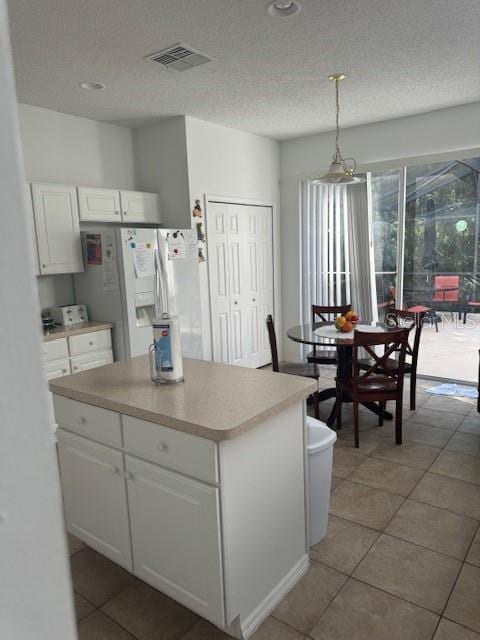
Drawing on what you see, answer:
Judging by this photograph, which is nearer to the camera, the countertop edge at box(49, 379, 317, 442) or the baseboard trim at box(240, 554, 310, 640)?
the countertop edge at box(49, 379, 317, 442)

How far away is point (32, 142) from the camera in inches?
157

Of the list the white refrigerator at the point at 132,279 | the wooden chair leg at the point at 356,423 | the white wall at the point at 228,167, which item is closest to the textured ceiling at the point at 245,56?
the white wall at the point at 228,167

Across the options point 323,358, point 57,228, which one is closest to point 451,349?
point 323,358

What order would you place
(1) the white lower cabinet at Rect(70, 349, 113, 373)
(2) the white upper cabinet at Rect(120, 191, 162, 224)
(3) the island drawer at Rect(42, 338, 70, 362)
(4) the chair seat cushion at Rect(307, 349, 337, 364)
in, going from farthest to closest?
(2) the white upper cabinet at Rect(120, 191, 162, 224), (4) the chair seat cushion at Rect(307, 349, 337, 364), (1) the white lower cabinet at Rect(70, 349, 113, 373), (3) the island drawer at Rect(42, 338, 70, 362)

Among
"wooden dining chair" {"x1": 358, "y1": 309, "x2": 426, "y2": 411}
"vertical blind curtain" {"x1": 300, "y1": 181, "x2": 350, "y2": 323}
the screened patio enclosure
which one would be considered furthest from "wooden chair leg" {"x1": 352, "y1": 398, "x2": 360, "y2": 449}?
"vertical blind curtain" {"x1": 300, "y1": 181, "x2": 350, "y2": 323}

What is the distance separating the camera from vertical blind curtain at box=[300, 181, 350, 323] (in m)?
5.48

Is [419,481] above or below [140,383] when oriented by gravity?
below

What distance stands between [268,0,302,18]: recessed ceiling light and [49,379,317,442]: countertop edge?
196cm

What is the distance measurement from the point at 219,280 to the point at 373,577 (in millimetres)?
3437

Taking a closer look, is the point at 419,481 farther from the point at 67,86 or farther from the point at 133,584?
the point at 67,86

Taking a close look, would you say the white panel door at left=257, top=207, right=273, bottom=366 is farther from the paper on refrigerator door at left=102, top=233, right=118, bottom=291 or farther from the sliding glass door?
the paper on refrigerator door at left=102, top=233, right=118, bottom=291

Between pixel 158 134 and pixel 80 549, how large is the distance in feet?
12.5

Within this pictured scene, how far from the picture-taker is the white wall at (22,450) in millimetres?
350

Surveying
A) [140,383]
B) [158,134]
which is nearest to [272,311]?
[158,134]
